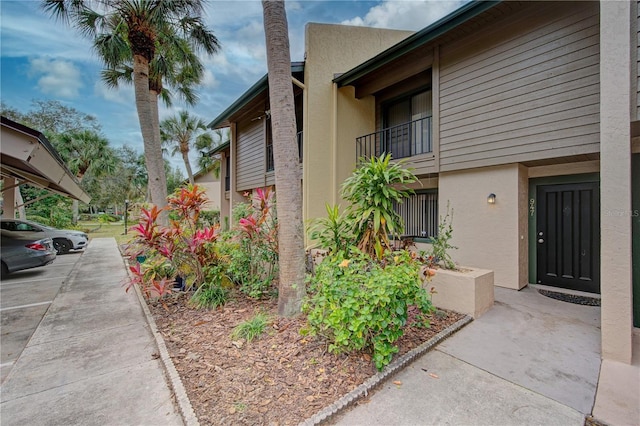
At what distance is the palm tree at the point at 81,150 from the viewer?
21.4m

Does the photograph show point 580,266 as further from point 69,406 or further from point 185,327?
point 69,406

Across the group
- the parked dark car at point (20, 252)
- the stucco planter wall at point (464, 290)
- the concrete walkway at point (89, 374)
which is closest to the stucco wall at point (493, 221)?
the stucco planter wall at point (464, 290)

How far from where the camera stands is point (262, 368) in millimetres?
2865

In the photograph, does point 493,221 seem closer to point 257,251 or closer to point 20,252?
point 257,251

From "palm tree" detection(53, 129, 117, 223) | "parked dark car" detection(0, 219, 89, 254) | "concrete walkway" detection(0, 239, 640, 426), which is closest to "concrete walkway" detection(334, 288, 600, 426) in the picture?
"concrete walkway" detection(0, 239, 640, 426)

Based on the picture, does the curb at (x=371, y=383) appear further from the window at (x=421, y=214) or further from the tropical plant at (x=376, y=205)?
the window at (x=421, y=214)

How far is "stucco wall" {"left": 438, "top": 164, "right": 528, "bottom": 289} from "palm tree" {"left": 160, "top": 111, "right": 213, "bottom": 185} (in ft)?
63.7

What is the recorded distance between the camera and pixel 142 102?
773cm

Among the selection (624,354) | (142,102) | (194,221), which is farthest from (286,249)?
(142,102)

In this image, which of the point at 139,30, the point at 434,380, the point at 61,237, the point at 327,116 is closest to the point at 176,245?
the point at 434,380

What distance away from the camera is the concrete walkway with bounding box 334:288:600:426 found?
7.61 feet

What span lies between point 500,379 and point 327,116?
25.5 ft

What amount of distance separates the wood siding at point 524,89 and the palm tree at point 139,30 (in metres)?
7.70

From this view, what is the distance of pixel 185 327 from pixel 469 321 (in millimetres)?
4389
